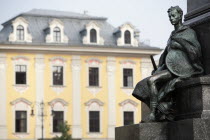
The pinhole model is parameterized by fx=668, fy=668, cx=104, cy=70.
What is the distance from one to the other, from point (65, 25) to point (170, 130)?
3903 centimetres

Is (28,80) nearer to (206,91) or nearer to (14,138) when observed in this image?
(14,138)

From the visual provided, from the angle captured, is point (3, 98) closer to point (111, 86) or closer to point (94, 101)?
point (94, 101)

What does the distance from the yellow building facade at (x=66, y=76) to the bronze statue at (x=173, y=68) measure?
34350mm

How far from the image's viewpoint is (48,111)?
144 feet

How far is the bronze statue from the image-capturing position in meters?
8.10

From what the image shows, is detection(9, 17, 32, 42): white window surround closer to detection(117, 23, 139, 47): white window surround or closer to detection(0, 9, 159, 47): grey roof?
detection(0, 9, 159, 47): grey roof

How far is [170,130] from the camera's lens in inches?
310

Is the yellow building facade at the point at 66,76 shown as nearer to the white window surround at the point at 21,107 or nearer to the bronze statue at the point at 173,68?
the white window surround at the point at 21,107

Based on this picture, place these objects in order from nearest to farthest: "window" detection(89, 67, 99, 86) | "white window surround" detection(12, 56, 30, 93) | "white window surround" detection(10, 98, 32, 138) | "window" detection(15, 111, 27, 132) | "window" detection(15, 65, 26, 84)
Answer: "white window surround" detection(10, 98, 32, 138), "window" detection(15, 111, 27, 132), "white window surround" detection(12, 56, 30, 93), "window" detection(15, 65, 26, 84), "window" detection(89, 67, 99, 86)

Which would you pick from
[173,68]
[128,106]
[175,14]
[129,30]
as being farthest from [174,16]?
[129,30]

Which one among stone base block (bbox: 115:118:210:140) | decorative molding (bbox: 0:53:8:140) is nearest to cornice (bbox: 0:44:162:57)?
decorative molding (bbox: 0:53:8:140)

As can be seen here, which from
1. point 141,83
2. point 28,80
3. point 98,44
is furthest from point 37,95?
point 141,83

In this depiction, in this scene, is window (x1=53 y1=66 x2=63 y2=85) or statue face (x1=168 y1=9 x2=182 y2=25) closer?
statue face (x1=168 y1=9 x2=182 y2=25)

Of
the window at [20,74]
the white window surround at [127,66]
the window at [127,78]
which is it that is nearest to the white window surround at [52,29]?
the window at [20,74]
